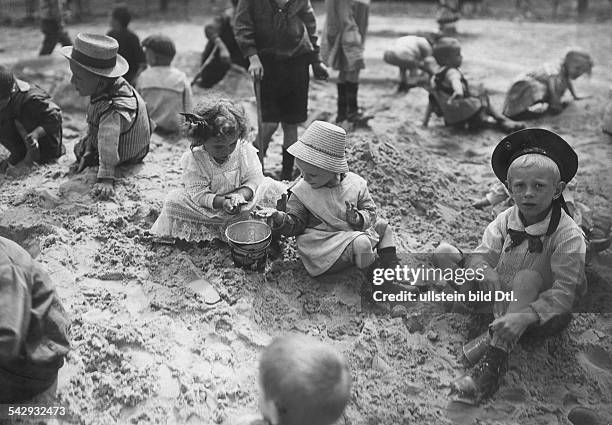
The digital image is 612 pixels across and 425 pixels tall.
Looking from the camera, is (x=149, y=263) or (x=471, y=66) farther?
(x=471, y=66)

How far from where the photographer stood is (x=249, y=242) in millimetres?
3107

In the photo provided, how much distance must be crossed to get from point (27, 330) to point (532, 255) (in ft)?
6.62

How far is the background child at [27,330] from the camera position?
2029mm

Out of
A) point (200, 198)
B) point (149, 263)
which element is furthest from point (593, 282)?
point (149, 263)

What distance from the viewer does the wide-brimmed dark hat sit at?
2607mm

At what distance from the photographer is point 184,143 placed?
516 cm

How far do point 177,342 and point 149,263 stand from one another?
71 centimetres

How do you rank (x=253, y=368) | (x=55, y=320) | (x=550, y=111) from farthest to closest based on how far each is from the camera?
(x=550, y=111) → (x=253, y=368) → (x=55, y=320)

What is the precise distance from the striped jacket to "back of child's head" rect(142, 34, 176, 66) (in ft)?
4.28

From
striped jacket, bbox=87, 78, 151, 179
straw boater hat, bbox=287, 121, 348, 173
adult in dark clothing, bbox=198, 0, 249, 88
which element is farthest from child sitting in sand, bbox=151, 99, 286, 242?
adult in dark clothing, bbox=198, 0, 249, 88

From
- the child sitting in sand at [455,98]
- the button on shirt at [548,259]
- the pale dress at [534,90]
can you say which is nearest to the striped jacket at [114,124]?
the button on shirt at [548,259]

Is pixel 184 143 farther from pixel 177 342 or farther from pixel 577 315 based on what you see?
pixel 577 315

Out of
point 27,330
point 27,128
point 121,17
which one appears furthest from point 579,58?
point 27,330

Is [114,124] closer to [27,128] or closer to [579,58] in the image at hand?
[27,128]
